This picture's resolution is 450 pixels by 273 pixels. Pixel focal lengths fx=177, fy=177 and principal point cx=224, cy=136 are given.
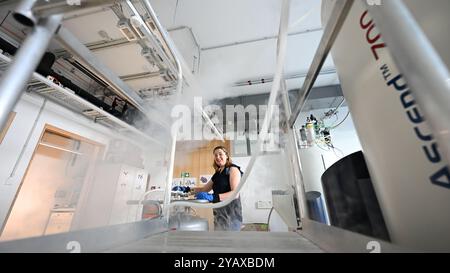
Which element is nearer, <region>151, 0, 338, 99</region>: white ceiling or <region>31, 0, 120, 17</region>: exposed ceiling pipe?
<region>31, 0, 120, 17</region>: exposed ceiling pipe

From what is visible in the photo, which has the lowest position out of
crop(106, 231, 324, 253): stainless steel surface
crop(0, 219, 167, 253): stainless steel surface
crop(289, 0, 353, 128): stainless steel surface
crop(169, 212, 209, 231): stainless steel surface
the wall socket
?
Answer: crop(169, 212, 209, 231): stainless steel surface

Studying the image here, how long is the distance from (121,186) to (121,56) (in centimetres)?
201

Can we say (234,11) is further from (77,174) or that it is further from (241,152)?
(77,174)

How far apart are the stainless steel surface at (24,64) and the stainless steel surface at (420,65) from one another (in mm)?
471

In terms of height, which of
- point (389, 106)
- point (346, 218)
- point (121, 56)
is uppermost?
point (121, 56)

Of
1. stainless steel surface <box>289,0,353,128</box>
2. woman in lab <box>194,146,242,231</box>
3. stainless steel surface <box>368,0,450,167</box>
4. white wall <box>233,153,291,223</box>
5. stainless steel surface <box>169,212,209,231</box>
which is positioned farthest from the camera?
white wall <box>233,153,291,223</box>

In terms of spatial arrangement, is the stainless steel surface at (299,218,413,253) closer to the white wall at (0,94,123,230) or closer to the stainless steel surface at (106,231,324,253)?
the stainless steel surface at (106,231,324,253)

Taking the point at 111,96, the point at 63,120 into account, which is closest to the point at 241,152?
the point at 111,96

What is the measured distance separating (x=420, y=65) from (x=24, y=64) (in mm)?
502

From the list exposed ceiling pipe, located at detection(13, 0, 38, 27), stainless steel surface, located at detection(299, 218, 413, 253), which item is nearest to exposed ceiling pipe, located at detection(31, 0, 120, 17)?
exposed ceiling pipe, located at detection(13, 0, 38, 27)

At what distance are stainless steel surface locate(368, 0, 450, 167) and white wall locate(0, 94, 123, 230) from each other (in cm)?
273

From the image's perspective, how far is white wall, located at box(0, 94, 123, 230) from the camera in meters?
1.72

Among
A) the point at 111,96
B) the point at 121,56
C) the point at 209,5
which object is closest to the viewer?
the point at 209,5

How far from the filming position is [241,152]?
354 cm
